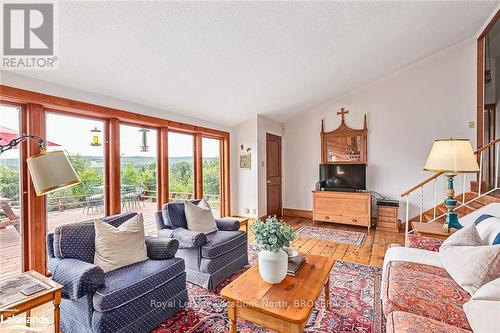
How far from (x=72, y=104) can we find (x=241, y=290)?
2684 mm

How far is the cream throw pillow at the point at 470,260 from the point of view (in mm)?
1573

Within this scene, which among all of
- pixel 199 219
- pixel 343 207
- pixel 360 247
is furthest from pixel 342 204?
pixel 199 219

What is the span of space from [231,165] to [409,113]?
3.83 metres

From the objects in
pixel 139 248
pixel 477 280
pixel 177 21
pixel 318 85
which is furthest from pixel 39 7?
pixel 318 85

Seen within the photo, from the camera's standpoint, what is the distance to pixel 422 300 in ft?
5.02

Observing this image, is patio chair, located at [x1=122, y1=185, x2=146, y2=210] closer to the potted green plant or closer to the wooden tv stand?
the potted green plant

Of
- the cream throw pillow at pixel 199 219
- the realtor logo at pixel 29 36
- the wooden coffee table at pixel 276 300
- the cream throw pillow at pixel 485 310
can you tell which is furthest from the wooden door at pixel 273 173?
the cream throw pillow at pixel 485 310

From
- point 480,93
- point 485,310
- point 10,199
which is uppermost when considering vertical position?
point 480,93

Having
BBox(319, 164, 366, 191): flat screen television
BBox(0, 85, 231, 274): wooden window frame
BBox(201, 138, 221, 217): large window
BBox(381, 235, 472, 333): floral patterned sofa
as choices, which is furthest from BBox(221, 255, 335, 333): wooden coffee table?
BBox(319, 164, 366, 191): flat screen television

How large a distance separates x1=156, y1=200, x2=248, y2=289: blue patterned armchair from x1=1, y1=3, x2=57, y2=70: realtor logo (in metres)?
1.85

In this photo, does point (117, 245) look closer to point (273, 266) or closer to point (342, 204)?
point (273, 266)

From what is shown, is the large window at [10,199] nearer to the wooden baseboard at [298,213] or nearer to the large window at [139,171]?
the large window at [139,171]

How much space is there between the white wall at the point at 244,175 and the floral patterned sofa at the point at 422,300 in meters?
3.45

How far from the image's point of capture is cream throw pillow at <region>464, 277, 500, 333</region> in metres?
1.19
